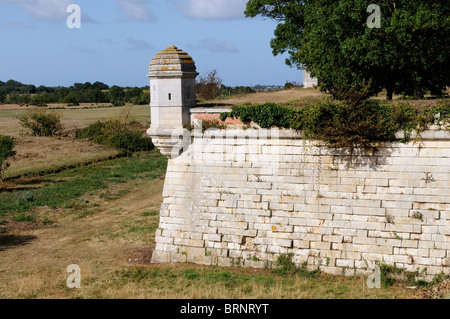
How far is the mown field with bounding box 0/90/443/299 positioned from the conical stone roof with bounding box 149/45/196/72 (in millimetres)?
5637

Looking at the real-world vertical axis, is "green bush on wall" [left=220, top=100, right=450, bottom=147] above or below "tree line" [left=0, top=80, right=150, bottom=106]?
below

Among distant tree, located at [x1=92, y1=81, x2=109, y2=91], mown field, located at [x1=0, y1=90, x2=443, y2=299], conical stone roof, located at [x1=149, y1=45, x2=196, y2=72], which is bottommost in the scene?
mown field, located at [x1=0, y1=90, x2=443, y2=299]

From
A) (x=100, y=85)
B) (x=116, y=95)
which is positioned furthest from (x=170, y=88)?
(x=100, y=85)

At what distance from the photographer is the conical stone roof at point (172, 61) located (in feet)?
41.0

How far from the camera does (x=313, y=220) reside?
11.5 meters

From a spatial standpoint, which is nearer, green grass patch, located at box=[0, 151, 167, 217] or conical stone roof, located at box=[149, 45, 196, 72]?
conical stone roof, located at box=[149, 45, 196, 72]

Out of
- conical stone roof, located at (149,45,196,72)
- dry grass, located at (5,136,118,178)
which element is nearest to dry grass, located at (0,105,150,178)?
dry grass, located at (5,136,118,178)

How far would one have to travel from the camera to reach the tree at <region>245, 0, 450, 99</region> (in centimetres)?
1236

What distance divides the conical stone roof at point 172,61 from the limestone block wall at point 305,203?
2069mm

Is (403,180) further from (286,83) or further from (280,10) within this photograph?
(286,83)

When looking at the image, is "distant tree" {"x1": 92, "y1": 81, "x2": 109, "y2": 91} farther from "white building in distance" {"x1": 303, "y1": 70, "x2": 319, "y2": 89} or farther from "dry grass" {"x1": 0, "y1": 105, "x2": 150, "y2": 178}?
"white building in distance" {"x1": 303, "y1": 70, "x2": 319, "y2": 89}

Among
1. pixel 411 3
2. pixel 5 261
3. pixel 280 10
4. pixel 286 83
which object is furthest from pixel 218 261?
pixel 286 83

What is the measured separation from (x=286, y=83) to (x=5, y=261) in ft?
86.3

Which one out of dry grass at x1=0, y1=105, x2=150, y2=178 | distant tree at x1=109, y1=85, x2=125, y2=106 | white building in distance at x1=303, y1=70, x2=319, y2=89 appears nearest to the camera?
white building in distance at x1=303, y1=70, x2=319, y2=89
